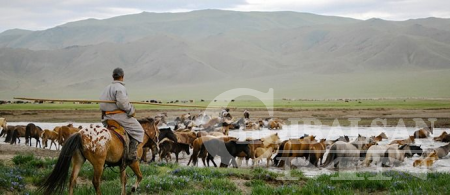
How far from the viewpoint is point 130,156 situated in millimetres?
7660

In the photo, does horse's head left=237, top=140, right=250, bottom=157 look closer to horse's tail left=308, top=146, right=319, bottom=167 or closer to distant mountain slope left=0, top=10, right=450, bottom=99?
horse's tail left=308, top=146, right=319, bottom=167

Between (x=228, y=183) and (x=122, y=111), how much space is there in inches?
82.8

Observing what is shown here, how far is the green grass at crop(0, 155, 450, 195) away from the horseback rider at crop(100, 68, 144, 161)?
71 cm

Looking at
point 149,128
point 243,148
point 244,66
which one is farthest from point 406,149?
point 244,66

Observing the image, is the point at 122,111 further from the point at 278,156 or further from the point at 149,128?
the point at 278,156

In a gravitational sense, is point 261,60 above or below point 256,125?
above

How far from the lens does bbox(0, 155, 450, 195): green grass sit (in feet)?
24.5

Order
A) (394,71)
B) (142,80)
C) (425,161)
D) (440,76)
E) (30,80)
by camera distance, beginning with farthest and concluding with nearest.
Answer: (30,80) < (142,80) < (394,71) < (440,76) < (425,161)

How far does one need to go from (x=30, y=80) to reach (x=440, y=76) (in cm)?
10200

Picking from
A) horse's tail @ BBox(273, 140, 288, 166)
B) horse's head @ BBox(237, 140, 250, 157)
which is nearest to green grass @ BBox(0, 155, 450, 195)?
horse's head @ BBox(237, 140, 250, 157)

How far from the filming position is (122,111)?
7652 mm

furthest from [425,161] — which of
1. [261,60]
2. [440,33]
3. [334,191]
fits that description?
[440,33]

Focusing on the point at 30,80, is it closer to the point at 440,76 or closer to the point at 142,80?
the point at 142,80

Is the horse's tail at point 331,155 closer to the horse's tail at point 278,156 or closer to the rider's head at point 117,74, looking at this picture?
the horse's tail at point 278,156
